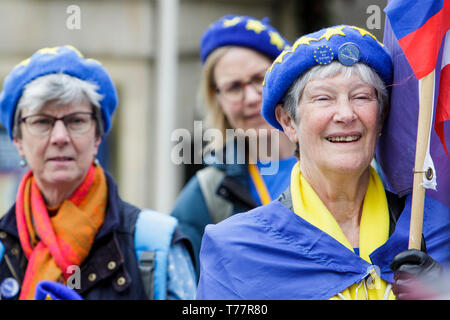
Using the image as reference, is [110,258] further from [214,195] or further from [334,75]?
[334,75]

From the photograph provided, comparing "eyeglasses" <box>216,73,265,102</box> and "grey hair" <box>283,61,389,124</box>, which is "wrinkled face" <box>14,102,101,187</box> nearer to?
"eyeglasses" <box>216,73,265,102</box>

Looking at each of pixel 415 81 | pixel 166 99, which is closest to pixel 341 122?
pixel 415 81

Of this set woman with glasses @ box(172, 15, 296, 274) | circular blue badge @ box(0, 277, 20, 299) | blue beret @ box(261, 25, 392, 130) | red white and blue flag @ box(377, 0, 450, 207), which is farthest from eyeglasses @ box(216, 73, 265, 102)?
circular blue badge @ box(0, 277, 20, 299)

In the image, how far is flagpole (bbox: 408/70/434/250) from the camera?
94.8 inches

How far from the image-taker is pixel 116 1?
7023mm

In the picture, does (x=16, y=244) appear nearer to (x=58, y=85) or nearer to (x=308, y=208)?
(x=58, y=85)

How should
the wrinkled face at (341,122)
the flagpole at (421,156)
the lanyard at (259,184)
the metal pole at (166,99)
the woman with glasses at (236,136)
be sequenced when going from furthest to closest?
1. the metal pole at (166,99)
2. the woman with glasses at (236,136)
3. the lanyard at (259,184)
4. the wrinkled face at (341,122)
5. the flagpole at (421,156)

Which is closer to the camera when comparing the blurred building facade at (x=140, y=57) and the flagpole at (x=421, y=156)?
the flagpole at (x=421, y=156)

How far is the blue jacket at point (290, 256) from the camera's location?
2457 mm

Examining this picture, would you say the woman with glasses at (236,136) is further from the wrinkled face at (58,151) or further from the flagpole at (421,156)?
the flagpole at (421,156)

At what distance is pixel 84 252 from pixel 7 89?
88 centimetres

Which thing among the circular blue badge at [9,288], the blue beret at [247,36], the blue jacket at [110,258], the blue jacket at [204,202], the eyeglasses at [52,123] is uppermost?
the blue beret at [247,36]

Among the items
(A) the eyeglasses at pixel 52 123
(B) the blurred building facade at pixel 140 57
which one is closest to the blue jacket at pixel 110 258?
(A) the eyeglasses at pixel 52 123

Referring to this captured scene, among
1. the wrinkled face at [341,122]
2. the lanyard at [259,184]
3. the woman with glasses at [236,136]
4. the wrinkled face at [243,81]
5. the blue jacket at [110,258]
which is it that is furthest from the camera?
the wrinkled face at [243,81]
